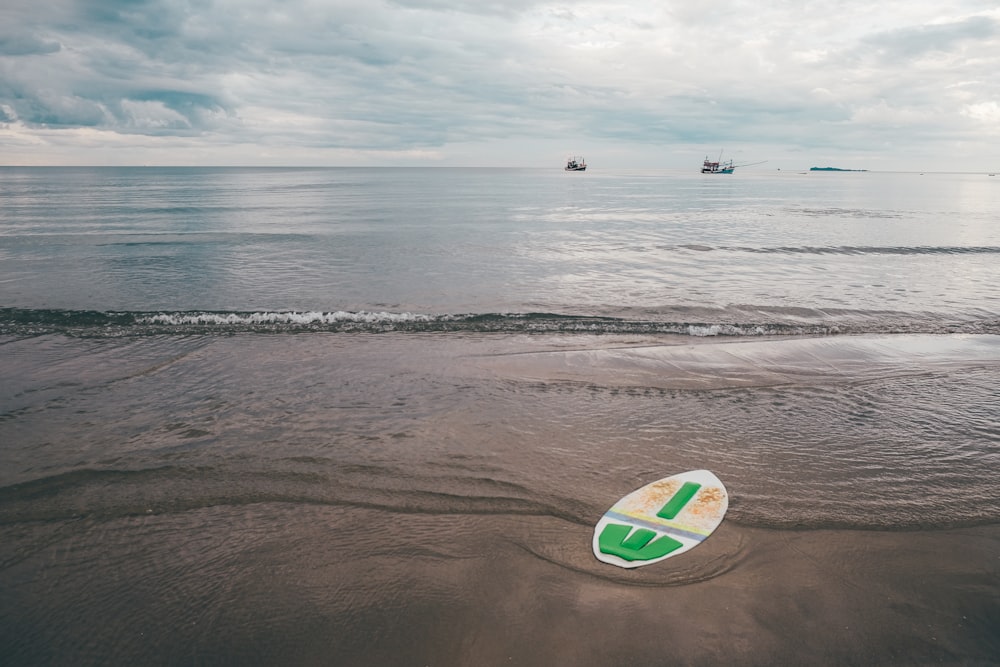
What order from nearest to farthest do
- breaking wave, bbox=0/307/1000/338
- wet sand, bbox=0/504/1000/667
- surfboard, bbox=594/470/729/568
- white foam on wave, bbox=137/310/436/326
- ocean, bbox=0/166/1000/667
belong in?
wet sand, bbox=0/504/1000/667
ocean, bbox=0/166/1000/667
surfboard, bbox=594/470/729/568
breaking wave, bbox=0/307/1000/338
white foam on wave, bbox=137/310/436/326

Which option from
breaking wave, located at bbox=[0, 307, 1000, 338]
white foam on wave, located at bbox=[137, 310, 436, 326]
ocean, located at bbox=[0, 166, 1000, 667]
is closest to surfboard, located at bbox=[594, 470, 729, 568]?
ocean, located at bbox=[0, 166, 1000, 667]

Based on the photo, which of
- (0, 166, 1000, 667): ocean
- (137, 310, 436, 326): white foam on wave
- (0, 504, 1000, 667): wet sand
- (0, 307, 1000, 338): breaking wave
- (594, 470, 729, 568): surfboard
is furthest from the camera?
(137, 310, 436, 326): white foam on wave

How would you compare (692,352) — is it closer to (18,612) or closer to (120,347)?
(18,612)

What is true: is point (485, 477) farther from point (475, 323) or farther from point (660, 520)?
point (475, 323)

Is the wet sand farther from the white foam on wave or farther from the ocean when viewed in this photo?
the white foam on wave

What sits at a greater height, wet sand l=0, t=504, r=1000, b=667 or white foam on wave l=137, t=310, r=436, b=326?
wet sand l=0, t=504, r=1000, b=667

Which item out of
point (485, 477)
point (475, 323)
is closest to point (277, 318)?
point (475, 323)

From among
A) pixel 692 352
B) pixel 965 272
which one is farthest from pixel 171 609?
pixel 965 272

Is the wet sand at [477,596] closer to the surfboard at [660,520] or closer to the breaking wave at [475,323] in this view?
the surfboard at [660,520]
